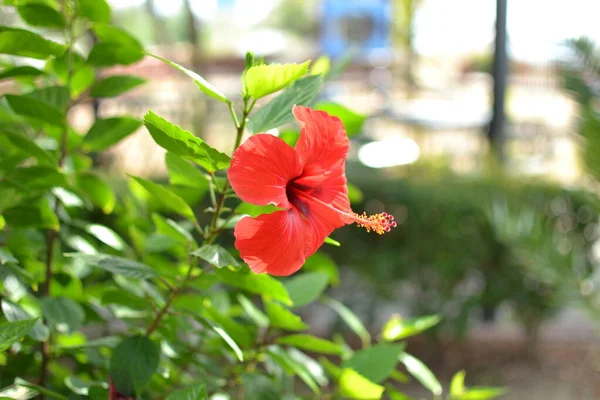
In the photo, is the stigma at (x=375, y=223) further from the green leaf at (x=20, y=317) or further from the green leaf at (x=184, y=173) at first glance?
the green leaf at (x=20, y=317)

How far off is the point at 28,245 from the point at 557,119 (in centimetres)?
1488

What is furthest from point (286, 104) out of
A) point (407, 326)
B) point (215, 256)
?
point (407, 326)

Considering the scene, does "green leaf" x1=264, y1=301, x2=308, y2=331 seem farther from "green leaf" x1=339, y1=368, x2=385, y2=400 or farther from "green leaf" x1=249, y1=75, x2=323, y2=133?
"green leaf" x1=249, y1=75, x2=323, y2=133

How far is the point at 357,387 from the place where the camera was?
80 cm

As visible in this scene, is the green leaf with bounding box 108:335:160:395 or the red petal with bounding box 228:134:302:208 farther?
the green leaf with bounding box 108:335:160:395

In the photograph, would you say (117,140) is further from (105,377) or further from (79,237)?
(105,377)

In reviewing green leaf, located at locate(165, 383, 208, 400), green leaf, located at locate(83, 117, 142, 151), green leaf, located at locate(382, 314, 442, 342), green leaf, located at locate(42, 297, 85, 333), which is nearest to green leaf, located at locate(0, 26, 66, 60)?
green leaf, located at locate(83, 117, 142, 151)

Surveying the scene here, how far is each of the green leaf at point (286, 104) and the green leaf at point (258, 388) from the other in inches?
12.0

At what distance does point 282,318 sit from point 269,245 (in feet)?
0.83

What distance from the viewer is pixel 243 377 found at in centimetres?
82

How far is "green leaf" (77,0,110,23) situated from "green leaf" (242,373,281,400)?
0.46 meters

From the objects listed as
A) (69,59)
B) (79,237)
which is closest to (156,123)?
(69,59)

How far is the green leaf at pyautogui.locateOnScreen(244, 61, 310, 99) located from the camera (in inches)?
25.0

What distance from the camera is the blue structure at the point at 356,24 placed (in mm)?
16016
